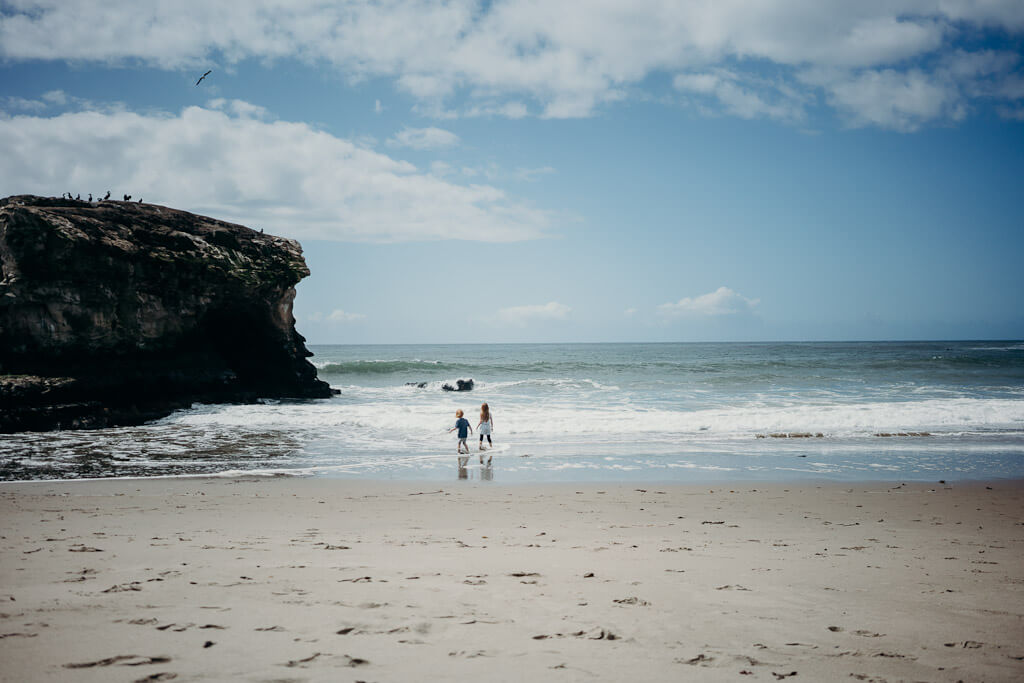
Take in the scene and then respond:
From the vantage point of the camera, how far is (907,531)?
6570 millimetres

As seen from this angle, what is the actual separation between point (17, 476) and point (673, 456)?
12504 mm

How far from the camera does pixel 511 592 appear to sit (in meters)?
4.38

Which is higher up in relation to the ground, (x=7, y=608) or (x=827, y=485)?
(x=7, y=608)

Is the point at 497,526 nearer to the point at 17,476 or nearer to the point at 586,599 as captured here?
the point at 586,599

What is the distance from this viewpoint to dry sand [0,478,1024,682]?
3.27m

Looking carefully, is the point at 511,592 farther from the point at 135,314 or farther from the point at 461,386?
the point at 461,386

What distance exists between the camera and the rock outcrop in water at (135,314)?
1677 cm

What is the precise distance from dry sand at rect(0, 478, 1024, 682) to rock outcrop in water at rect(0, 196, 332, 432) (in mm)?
11120

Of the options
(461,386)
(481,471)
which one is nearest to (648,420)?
(481,471)

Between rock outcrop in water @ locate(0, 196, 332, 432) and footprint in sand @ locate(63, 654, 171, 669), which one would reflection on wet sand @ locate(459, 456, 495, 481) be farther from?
rock outcrop in water @ locate(0, 196, 332, 432)

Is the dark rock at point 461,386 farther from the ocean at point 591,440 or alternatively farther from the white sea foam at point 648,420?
the white sea foam at point 648,420

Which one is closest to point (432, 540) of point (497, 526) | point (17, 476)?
point (497, 526)

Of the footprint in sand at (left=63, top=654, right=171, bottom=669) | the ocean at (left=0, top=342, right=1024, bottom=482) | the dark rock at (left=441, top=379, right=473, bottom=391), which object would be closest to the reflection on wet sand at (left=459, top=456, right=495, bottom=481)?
the ocean at (left=0, top=342, right=1024, bottom=482)

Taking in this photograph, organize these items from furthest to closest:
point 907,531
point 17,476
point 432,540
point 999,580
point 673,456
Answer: point 673,456
point 17,476
point 907,531
point 432,540
point 999,580
